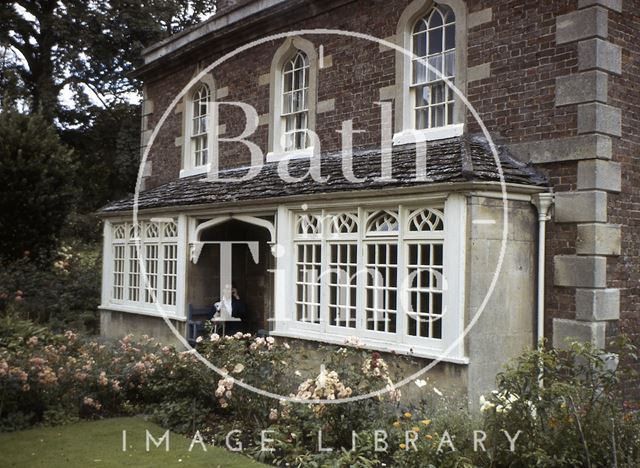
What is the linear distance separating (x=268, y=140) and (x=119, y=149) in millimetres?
14667

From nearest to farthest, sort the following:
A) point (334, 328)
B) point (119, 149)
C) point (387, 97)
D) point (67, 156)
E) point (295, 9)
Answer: point (334, 328), point (387, 97), point (295, 9), point (67, 156), point (119, 149)

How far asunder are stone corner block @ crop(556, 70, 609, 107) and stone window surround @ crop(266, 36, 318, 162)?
5001 millimetres

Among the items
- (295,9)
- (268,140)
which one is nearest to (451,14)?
(295,9)

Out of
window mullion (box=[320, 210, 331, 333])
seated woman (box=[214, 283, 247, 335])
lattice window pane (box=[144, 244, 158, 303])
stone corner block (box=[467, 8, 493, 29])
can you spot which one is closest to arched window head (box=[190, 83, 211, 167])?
lattice window pane (box=[144, 244, 158, 303])

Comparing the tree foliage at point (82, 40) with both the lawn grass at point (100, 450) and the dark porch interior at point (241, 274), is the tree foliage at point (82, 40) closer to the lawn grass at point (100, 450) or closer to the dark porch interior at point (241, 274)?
the dark porch interior at point (241, 274)

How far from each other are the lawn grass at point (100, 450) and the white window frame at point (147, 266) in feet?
16.6

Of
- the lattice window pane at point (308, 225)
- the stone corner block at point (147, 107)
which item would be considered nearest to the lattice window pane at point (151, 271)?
the lattice window pane at point (308, 225)

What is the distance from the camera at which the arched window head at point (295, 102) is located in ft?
44.9

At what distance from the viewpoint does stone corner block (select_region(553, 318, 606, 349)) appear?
8.95 metres

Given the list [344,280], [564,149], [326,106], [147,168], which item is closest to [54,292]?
[147,168]

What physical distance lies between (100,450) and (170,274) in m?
6.52

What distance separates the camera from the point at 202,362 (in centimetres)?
938

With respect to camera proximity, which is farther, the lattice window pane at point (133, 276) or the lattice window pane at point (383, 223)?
the lattice window pane at point (133, 276)

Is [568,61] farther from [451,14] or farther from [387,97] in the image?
[387,97]
